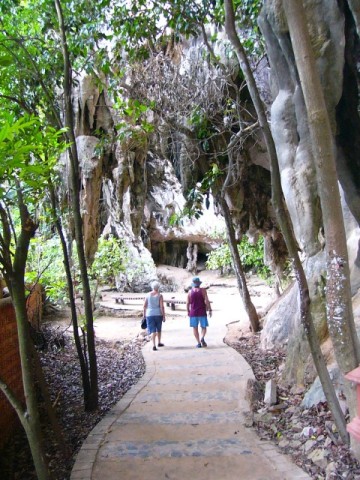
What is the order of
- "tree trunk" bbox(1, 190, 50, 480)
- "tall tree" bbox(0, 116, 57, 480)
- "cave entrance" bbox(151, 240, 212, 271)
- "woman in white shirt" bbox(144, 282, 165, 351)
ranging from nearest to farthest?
"tall tree" bbox(0, 116, 57, 480)
"tree trunk" bbox(1, 190, 50, 480)
"woman in white shirt" bbox(144, 282, 165, 351)
"cave entrance" bbox(151, 240, 212, 271)

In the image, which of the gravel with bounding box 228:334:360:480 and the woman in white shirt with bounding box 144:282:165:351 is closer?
the gravel with bounding box 228:334:360:480

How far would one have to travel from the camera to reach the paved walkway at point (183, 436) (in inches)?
137

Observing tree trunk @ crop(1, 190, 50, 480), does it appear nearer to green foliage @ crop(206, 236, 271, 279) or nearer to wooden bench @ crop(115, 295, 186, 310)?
wooden bench @ crop(115, 295, 186, 310)

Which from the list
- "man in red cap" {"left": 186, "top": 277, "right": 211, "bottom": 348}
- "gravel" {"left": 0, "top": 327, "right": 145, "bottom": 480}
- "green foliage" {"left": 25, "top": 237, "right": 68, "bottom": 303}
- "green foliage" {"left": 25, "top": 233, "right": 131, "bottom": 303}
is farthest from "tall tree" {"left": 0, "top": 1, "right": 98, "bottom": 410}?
"green foliage" {"left": 25, "top": 237, "right": 68, "bottom": 303}

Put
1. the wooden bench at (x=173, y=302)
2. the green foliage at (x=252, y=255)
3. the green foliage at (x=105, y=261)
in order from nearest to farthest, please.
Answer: the green foliage at (x=105, y=261)
the wooden bench at (x=173, y=302)
the green foliage at (x=252, y=255)

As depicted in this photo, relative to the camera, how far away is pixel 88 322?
500cm

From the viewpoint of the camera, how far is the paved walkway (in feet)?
11.4

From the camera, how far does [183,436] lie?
4246 mm

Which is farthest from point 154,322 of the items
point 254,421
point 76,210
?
point 254,421

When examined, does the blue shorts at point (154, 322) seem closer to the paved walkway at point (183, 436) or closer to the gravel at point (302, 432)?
the paved walkway at point (183, 436)

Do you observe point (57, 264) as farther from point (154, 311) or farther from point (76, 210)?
point (76, 210)

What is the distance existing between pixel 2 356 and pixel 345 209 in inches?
204

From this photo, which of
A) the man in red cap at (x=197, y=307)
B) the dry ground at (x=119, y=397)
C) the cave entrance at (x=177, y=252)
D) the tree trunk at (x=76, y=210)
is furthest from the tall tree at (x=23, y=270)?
the cave entrance at (x=177, y=252)

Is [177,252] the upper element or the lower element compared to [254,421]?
upper
